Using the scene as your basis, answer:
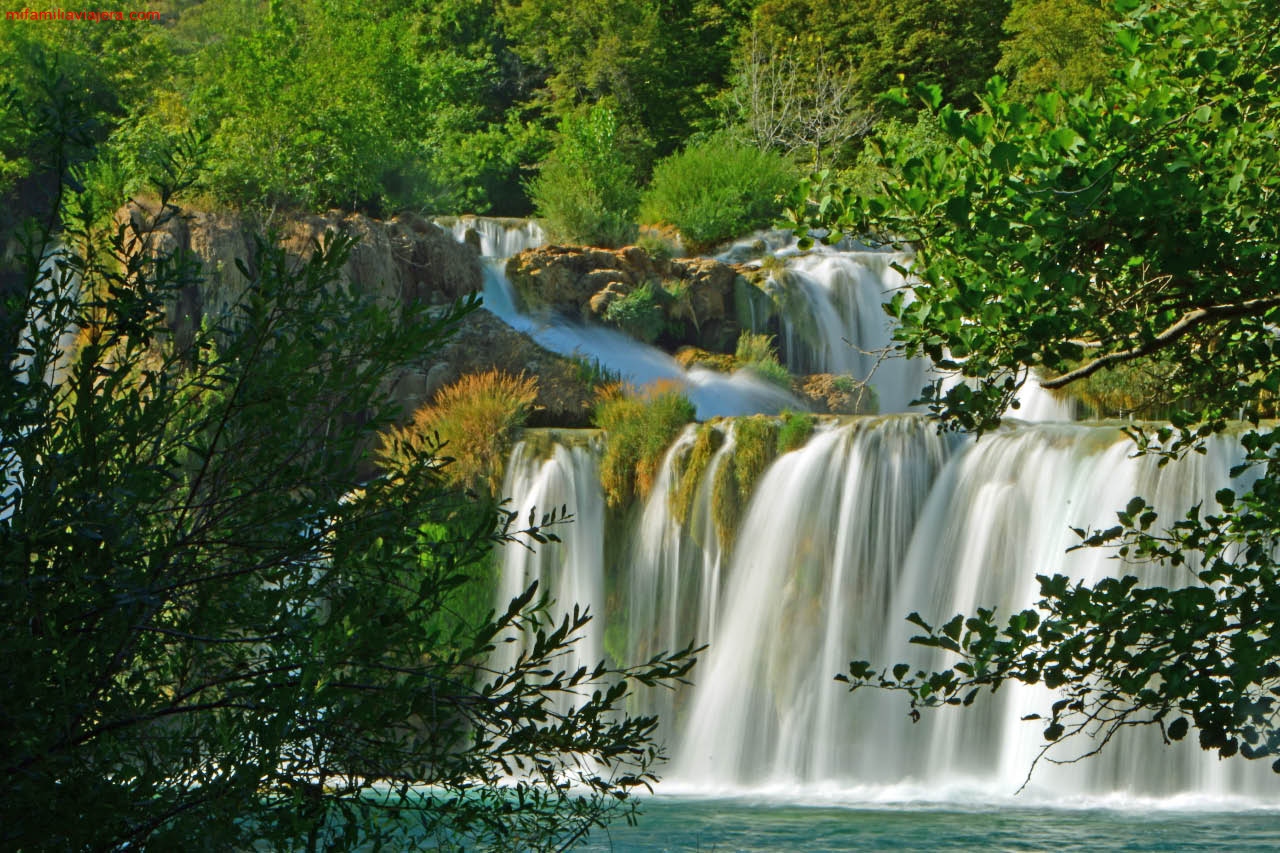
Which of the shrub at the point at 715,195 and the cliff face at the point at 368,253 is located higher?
the shrub at the point at 715,195

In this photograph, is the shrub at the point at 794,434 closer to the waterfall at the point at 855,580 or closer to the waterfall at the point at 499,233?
the waterfall at the point at 855,580

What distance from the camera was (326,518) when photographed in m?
3.23

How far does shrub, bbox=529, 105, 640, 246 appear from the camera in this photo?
80.3 feet

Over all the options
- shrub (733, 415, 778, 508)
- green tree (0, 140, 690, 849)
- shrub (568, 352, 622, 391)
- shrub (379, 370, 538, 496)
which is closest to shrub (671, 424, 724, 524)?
shrub (733, 415, 778, 508)

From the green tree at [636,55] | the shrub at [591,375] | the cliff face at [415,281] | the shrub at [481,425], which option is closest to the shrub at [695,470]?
the shrub at [481,425]

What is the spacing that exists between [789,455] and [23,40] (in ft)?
62.1

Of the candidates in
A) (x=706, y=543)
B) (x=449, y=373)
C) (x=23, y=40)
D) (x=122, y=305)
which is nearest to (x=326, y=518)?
(x=122, y=305)

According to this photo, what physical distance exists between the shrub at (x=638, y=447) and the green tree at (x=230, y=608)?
38.5 ft

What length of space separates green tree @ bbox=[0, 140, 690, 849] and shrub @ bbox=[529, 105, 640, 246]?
69.1 ft

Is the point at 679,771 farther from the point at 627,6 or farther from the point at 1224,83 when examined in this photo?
the point at 627,6

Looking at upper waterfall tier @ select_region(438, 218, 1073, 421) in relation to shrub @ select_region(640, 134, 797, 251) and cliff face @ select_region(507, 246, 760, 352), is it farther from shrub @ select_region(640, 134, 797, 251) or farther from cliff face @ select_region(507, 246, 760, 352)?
shrub @ select_region(640, 134, 797, 251)

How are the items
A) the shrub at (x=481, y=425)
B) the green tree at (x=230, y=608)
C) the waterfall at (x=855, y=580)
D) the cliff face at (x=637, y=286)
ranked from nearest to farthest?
the green tree at (x=230, y=608)
the waterfall at (x=855, y=580)
the shrub at (x=481, y=425)
the cliff face at (x=637, y=286)

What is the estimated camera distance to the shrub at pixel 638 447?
50.4 ft

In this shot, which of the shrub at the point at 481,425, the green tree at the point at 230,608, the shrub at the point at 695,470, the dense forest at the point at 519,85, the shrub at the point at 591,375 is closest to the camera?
the green tree at the point at 230,608
